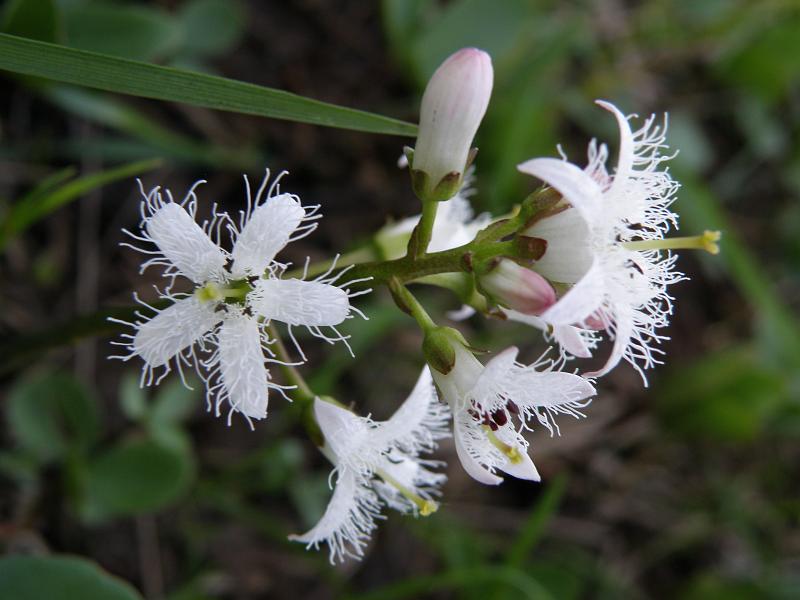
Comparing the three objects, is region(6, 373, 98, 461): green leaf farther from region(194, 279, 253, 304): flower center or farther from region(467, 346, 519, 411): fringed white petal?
region(467, 346, 519, 411): fringed white petal

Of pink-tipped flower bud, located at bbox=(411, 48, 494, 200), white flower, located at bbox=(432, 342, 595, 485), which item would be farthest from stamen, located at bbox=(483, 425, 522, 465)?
pink-tipped flower bud, located at bbox=(411, 48, 494, 200)

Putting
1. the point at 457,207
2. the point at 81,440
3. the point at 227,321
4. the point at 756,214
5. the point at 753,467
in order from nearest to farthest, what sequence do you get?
the point at 227,321, the point at 457,207, the point at 81,440, the point at 753,467, the point at 756,214

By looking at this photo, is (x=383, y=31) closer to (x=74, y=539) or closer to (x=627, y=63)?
(x=627, y=63)

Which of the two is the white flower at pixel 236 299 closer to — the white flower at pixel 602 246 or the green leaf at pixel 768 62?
the white flower at pixel 602 246

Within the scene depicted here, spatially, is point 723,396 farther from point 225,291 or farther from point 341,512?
point 225,291

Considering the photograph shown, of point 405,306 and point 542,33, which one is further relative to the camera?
point 542,33

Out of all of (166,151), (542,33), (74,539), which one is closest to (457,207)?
(166,151)
